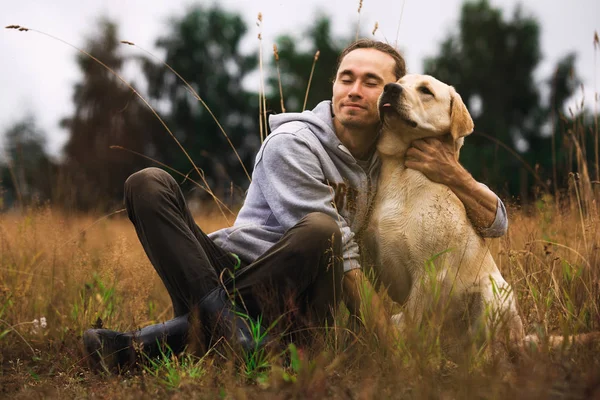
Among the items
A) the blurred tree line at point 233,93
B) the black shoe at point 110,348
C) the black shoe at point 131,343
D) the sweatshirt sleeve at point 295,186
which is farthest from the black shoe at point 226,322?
the blurred tree line at point 233,93

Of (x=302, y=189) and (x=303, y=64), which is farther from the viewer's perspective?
(x=303, y=64)

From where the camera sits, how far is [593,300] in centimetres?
275

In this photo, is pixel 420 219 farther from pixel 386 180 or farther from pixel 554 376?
pixel 554 376

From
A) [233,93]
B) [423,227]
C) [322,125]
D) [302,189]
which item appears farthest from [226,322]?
[233,93]

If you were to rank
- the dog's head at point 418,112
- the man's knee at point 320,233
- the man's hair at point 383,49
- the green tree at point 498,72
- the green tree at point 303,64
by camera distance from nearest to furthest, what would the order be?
the man's knee at point 320,233 → the dog's head at point 418,112 → the man's hair at point 383,49 → the green tree at point 498,72 → the green tree at point 303,64

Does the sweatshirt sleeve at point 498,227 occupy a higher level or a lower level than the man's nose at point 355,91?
lower

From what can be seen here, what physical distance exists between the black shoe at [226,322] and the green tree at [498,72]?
17.7 meters

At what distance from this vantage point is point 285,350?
2312mm

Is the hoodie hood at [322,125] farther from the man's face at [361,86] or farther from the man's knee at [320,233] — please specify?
the man's knee at [320,233]

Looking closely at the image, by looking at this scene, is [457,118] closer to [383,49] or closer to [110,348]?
[383,49]

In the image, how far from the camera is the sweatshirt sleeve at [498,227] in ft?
9.84

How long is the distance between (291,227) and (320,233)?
209 millimetres

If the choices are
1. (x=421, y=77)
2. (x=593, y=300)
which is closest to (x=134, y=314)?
(x=421, y=77)

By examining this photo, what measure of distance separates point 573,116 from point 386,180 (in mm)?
1310
